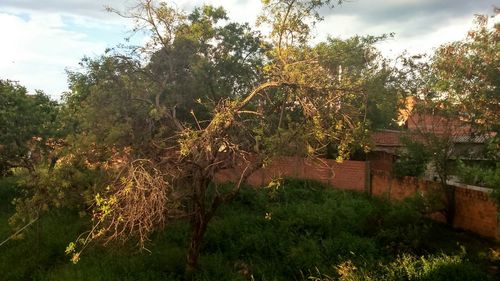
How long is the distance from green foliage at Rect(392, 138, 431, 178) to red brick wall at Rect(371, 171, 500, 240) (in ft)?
0.88

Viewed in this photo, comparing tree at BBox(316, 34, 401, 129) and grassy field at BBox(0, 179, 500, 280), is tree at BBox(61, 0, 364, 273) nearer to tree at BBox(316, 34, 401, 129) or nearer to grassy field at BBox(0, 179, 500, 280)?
grassy field at BBox(0, 179, 500, 280)

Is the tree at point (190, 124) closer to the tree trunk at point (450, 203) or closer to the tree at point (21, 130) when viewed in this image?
the tree at point (21, 130)

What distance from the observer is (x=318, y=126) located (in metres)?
7.90

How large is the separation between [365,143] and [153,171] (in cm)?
400

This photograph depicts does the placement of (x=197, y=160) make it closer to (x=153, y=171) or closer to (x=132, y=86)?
(x=153, y=171)

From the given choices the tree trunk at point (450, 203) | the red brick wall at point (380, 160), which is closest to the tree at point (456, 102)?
the tree trunk at point (450, 203)

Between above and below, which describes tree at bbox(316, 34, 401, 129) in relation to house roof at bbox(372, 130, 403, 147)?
above

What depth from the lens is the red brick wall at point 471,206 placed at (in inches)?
418

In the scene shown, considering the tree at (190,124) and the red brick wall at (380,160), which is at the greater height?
the tree at (190,124)

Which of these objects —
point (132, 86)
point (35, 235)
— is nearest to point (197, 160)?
point (132, 86)

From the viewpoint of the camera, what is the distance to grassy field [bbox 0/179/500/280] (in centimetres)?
870

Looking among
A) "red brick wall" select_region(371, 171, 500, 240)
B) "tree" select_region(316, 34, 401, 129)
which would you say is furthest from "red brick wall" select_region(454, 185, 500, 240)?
"tree" select_region(316, 34, 401, 129)

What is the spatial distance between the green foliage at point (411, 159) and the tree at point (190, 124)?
4099 millimetres

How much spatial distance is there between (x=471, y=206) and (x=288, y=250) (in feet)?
16.6
